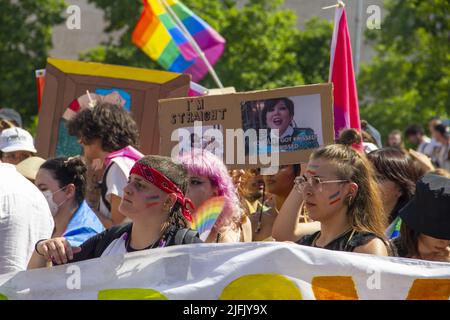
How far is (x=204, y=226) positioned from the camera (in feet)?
16.3

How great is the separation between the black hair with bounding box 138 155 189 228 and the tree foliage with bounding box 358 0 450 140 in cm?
1603

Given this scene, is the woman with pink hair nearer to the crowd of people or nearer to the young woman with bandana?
the crowd of people

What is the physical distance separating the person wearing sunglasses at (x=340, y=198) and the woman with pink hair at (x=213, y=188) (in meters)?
0.50

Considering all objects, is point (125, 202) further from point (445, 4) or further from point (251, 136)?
point (445, 4)

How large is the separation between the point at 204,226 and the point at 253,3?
1754 cm

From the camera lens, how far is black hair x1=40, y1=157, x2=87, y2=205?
5574mm

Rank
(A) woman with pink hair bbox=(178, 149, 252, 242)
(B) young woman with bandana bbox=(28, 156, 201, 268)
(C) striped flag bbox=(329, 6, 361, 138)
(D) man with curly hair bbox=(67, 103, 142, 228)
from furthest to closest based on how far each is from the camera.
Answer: (C) striped flag bbox=(329, 6, 361, 138)
(D) man with curly hair bbox=(67, 103, 142, 228)
(A) woman with pink hair bbox=(178, 149, 252, 242)
(B) young woman with bandana bbox=(28, 156, 201, 268)

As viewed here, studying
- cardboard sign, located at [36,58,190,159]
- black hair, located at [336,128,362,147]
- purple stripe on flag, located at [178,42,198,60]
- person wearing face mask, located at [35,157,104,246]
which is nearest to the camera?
person wearing face mask, located at [35,157,104,246]

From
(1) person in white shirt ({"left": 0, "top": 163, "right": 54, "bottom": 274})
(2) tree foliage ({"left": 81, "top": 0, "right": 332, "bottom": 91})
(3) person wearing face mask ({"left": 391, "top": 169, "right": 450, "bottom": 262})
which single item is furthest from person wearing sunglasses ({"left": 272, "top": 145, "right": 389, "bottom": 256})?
(2) tree foliage ({"left": 81, "top": 0, "right": 332, "bottom": 91})

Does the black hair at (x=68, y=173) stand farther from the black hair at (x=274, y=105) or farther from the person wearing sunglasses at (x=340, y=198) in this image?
the person wearing sunglasses at (x=340, y=198)

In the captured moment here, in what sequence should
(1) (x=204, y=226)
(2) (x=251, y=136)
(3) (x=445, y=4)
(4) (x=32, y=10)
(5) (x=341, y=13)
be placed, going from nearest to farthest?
(1) (x=204, y=226)
(2) (x=251, y=136)
(5) (x=341, y=13)
(3) (x=445, y=4)
(4) (x=32, y=10)

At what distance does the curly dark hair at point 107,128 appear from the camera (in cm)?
616
